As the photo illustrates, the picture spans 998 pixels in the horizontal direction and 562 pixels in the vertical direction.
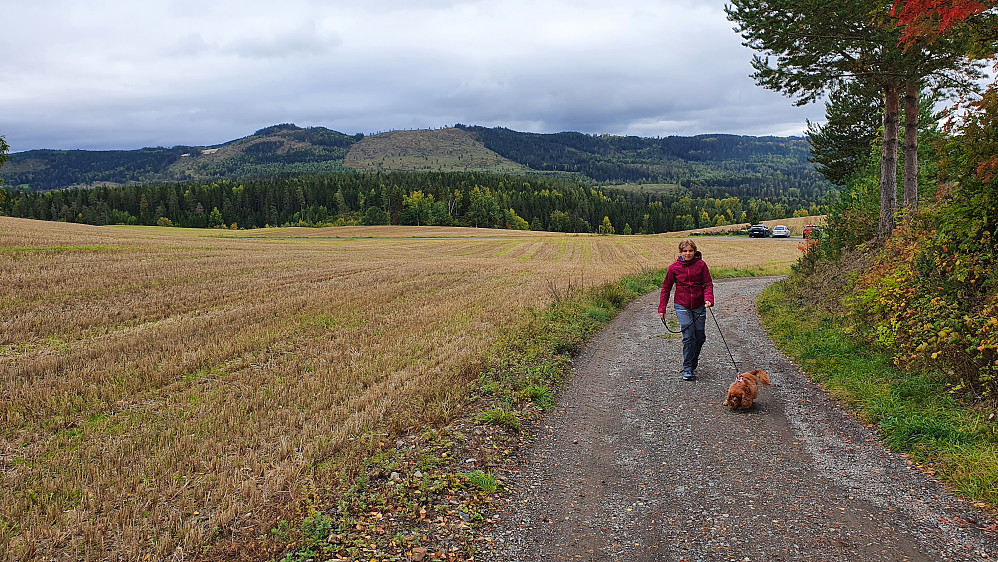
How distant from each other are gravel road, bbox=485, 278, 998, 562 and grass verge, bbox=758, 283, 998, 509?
0.66 feet

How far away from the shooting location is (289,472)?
17.7 feet

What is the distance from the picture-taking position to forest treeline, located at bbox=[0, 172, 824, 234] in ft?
390

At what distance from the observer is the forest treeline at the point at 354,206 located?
11894 centimetres

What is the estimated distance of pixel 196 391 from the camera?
8.36 meters

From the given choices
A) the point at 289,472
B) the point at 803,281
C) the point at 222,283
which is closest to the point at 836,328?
the point at 803,281

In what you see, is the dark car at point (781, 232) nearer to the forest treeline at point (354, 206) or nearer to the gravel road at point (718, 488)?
the forest treeline at point (354, 206)

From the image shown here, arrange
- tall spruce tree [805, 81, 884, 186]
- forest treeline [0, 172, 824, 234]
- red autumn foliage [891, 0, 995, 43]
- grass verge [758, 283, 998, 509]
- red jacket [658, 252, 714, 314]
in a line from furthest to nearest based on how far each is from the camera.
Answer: forest treeline [0, 172, 824, 234]
tall spruce tree [805, 81, 884, 186]
red jacket [658, 252, 714, 314]
red autumn foliage [891, 0, 995, 43]
grass verge [758, 283, 998, 509]

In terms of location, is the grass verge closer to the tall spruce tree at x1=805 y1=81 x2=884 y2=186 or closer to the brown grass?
the brown grass

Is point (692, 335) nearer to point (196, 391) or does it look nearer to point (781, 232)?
point (196, 391)

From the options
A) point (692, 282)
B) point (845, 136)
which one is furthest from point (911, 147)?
point (845, 136)

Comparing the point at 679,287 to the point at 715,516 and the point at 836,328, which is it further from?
the point at 715,516

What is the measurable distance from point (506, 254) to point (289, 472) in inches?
1744

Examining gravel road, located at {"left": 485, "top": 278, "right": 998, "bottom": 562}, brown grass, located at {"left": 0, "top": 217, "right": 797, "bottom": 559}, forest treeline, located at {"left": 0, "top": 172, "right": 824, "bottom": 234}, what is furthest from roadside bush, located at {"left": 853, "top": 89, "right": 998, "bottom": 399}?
forest treeline, located at {"left": 0, "top": 172, "right": 824, "bottom": 234}

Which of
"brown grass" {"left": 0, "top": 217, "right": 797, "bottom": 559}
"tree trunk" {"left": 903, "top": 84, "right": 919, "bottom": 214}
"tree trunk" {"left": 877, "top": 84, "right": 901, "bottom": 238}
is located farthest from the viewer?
"tree trunk" {"left": 877, "top": 84, "right": 901, "bottom": 238}
